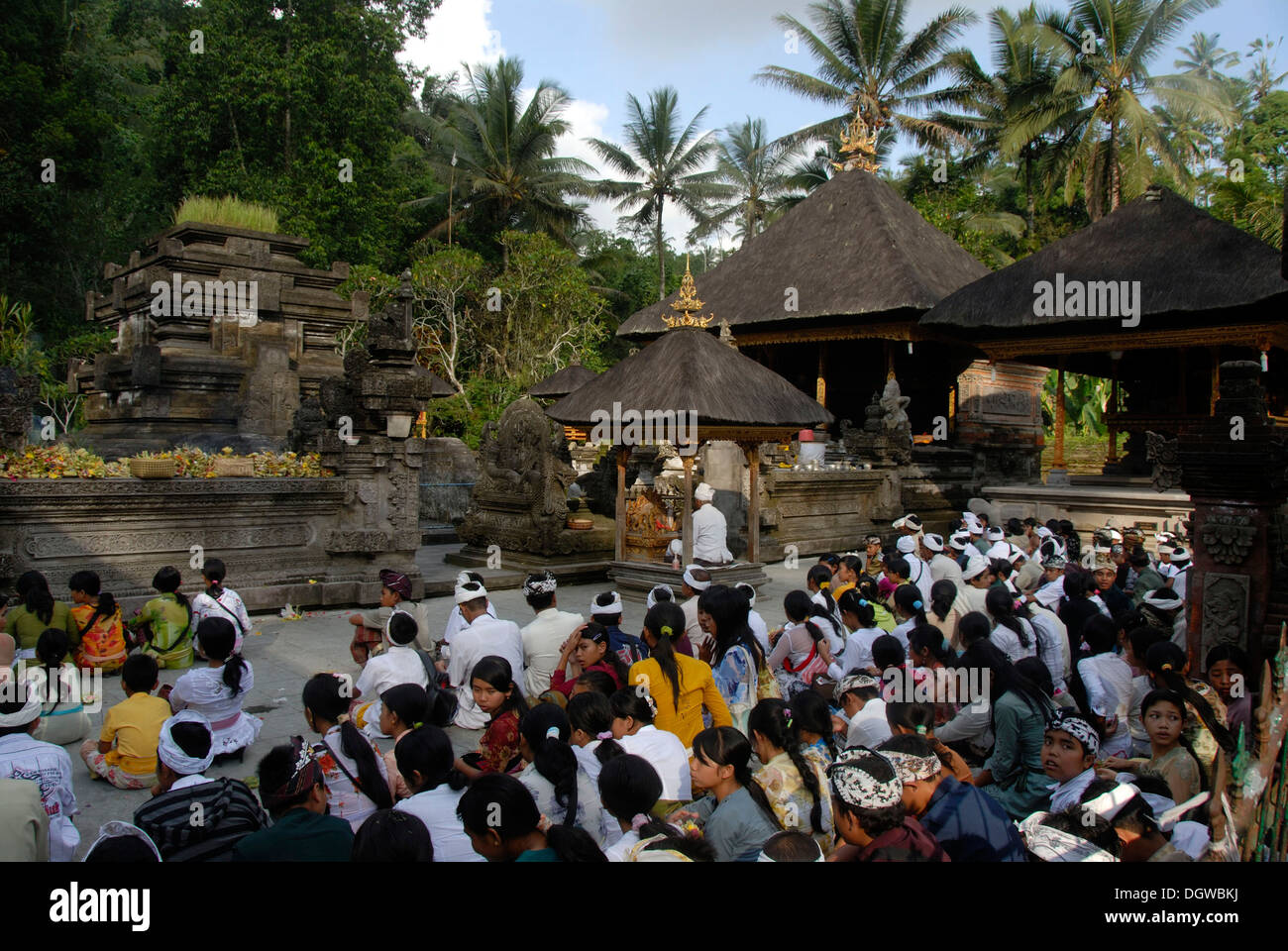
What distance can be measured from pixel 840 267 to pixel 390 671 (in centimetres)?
2041

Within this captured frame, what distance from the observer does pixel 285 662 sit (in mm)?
8570

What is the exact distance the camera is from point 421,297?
2928cm

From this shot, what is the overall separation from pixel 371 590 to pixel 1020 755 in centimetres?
795

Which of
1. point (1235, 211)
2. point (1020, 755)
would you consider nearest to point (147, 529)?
point (1020, 755)

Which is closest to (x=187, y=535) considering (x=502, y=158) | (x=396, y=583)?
A: (x=396, y=583)

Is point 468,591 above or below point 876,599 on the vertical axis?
above

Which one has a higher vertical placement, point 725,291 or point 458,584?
point 725,291

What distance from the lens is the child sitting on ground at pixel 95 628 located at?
7320mm

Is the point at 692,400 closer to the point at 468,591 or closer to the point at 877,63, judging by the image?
the point at 468,591

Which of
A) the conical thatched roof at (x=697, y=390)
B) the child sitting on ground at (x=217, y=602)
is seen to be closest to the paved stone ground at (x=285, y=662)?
the child sitting on ground at (x=217, y=602)

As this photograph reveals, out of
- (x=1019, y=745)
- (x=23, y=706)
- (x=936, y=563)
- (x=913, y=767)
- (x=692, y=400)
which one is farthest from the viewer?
(x=692, y=400)

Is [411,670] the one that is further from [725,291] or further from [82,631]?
[725,291]
